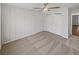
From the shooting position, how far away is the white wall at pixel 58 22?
1565 millimetres

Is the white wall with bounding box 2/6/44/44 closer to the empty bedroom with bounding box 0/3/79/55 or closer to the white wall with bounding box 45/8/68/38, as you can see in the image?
the empty bedroom with bounding box 0/3/79/55

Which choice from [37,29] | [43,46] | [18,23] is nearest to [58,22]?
[37,29]

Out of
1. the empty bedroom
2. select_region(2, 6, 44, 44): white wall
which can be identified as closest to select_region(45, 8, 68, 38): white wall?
the empty bedroom

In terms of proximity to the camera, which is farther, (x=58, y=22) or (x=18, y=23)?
(x=58, y=22)

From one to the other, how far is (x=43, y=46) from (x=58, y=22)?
535 millimetres

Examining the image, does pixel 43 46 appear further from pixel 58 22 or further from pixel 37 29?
pixel 58 22

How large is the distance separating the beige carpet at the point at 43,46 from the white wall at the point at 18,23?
0.33 ft

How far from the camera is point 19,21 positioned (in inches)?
59.7

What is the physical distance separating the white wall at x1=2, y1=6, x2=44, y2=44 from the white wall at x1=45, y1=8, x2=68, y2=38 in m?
0.15

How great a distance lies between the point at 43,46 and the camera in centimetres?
157

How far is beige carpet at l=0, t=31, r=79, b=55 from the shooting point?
1446 millimetres

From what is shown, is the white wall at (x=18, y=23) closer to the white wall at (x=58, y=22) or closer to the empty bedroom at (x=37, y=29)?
the empty bedroom at (x=37, y=29)
